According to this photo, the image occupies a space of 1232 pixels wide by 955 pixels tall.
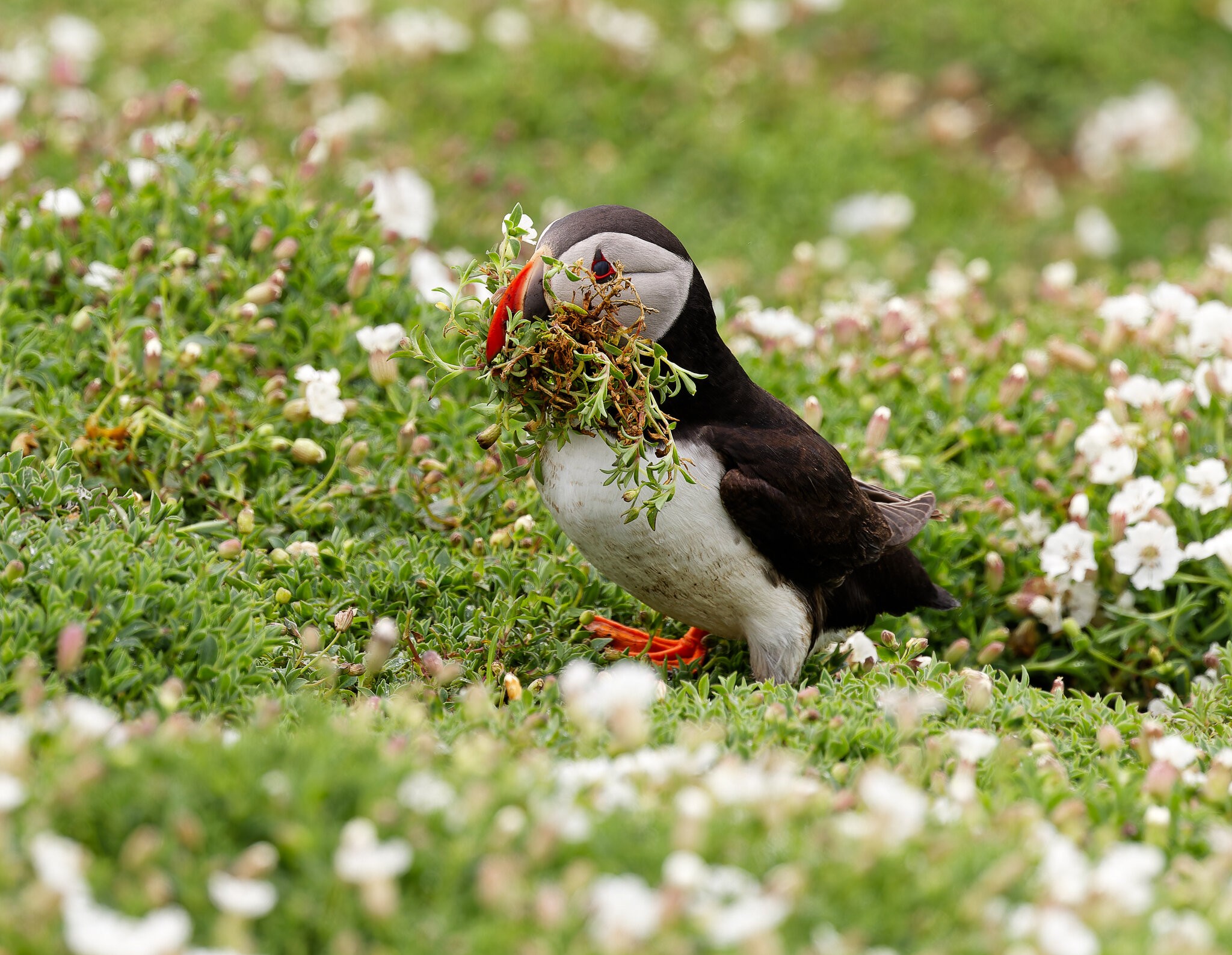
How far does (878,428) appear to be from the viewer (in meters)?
5.03

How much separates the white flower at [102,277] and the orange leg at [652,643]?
2.33 m

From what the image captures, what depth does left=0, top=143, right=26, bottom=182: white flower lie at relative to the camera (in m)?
5.80

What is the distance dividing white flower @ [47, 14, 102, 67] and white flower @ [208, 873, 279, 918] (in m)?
8.07

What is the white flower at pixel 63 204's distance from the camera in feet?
17.7

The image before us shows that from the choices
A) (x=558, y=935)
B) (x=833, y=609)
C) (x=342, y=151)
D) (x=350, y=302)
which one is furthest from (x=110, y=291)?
→ (x=558, y=935)

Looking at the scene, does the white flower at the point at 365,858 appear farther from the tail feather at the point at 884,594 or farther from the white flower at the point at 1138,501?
the white flower at the point at 1138,501

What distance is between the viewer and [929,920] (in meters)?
2.51

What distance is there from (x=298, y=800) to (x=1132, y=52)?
10.7 m

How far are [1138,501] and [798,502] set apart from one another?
5.31ft

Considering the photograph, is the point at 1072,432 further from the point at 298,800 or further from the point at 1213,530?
the point at 298,800

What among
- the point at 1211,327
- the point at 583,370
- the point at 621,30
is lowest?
the point at 583,370

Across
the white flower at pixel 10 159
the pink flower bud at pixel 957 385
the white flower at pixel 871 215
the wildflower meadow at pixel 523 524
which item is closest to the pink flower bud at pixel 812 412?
the wildflower meadow at pixel 523 524

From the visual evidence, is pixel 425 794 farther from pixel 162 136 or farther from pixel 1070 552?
pixel 162 136

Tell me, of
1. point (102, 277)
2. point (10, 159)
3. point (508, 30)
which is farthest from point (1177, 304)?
point (508, 30)
